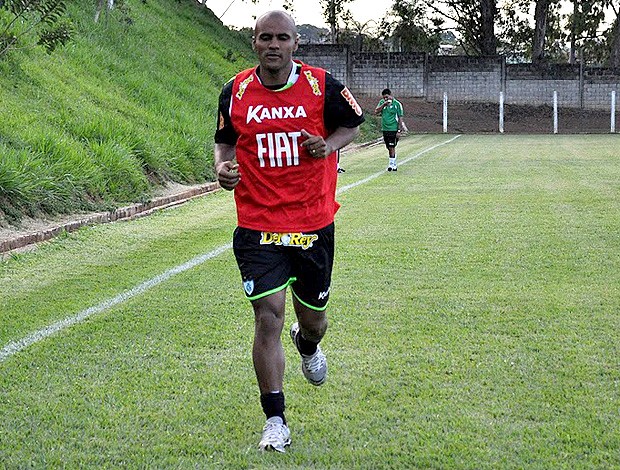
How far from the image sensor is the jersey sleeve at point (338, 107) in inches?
229

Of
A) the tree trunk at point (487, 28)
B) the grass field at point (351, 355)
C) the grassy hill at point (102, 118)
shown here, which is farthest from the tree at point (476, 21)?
the grass field at point (351, 355)

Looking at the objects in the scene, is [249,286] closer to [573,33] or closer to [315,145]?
[315,145]

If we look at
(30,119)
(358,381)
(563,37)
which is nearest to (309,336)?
(358,381)

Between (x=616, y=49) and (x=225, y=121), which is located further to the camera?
(x=616, y=49)

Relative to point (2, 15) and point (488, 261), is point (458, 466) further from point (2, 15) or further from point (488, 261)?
point (2, 15)

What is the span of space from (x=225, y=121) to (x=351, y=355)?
2021 millimetres

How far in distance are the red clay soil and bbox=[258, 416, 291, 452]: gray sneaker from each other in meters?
46.0

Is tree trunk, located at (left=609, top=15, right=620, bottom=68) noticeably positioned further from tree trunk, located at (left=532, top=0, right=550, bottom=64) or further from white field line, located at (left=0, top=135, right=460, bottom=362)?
white field line, located at (left=0, top=135, right=460, bottom=362)

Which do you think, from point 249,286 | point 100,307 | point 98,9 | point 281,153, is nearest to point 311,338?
point 249,286

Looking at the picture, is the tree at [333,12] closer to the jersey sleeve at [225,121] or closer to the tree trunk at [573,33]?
the tree trunk at [573,33]

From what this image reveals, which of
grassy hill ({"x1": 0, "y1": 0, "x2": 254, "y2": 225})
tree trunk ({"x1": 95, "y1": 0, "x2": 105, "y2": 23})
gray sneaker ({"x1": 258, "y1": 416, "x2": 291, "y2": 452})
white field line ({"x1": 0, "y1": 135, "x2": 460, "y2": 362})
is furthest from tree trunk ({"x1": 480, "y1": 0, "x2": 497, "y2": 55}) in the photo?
gray sneaker ({"x1": 258, "y1": 416, "x2": 291, "y2": 452})

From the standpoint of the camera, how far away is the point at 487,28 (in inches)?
2650

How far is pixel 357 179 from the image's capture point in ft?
74.0

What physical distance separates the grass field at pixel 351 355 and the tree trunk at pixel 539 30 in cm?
5401
